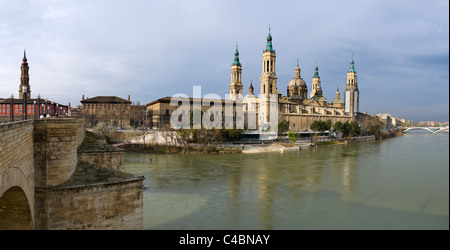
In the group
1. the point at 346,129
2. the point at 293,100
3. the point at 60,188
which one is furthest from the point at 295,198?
the point at 293,100

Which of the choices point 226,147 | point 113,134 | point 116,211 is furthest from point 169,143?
point 116,211

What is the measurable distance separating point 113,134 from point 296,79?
231ft

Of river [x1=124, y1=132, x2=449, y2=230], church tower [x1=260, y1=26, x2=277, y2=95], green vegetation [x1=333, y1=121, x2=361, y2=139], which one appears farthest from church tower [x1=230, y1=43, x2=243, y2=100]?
river [x1=124, y1=132, x2=449, y2=230]

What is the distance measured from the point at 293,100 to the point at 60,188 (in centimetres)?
9327

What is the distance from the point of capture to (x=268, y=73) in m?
77.4

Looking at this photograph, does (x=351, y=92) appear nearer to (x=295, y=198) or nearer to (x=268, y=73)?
(x=268, y=73)

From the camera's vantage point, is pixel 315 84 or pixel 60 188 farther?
pixel 315 84

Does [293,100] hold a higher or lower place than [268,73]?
lower

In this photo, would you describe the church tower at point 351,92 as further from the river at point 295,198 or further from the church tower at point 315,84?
the river at point 295,198

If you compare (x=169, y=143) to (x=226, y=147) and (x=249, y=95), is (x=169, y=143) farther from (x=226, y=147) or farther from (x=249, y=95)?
(x=249, y=95)

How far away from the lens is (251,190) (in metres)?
22.1

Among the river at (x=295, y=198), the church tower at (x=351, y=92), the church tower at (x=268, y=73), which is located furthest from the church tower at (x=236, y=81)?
the river at (x=295, y=198)

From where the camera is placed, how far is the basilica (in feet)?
256

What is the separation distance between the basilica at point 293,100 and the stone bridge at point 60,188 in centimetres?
6503
